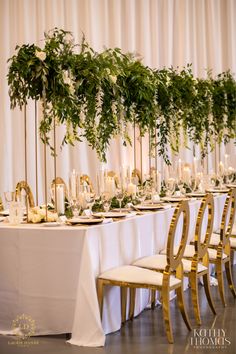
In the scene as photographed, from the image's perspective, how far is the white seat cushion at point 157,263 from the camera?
198 inches

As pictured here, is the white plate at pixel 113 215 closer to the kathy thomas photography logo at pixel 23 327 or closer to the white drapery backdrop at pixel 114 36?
the kathy thomas photography logo at pixel 23 327

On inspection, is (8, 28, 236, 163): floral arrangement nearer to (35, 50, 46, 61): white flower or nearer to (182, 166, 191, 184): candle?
(35, 50, 46, 61): white flower

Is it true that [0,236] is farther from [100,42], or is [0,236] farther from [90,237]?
A: [100,42]

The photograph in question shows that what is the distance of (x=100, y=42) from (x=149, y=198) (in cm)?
476

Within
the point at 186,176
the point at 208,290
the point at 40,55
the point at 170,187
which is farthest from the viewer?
the point at 186,176

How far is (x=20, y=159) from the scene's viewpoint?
924cm

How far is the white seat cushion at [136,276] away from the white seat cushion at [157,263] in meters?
0.27

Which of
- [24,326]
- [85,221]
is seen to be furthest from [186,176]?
[24,326]

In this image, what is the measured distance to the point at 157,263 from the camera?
505 cm

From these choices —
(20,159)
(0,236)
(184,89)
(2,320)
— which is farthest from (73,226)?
(20,159)

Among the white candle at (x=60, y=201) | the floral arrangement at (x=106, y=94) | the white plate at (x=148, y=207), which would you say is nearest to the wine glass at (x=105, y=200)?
the white candle at (x=60, y=201)

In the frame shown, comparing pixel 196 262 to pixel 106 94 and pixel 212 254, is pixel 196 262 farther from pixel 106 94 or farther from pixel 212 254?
pixel 106 94

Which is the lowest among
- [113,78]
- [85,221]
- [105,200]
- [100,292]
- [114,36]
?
[100,292]

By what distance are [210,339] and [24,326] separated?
1.30 meters
